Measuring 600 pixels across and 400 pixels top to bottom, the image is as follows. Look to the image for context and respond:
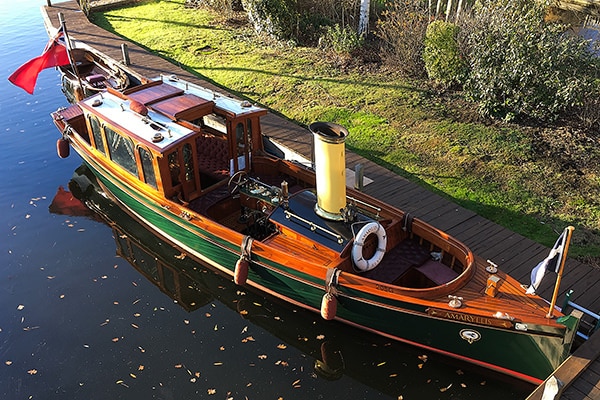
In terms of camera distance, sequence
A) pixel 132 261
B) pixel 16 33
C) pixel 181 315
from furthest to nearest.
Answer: pixel 16 33, pixel 132 261, pixel 181 315

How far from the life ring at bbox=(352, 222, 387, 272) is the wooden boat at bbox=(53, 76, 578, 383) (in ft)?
0.06

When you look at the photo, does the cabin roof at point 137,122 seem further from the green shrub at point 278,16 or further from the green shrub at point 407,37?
the green shrub at point 278,16

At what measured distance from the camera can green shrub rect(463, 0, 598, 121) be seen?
1277cm

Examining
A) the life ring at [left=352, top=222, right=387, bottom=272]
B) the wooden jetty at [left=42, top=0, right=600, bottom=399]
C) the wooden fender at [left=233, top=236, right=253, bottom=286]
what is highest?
the life ring at [left=352, top=222, right=387, bottom=272]

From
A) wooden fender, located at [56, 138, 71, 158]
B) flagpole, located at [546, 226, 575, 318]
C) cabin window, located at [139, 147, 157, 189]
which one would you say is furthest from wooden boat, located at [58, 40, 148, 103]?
flagpole, located at [546, 226, 575, 318]

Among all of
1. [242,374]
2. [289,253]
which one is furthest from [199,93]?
[242,374]

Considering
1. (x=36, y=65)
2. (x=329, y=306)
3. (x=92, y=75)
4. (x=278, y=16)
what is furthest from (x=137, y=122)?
(x=278, y=16)

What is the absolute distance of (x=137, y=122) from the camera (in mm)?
10094

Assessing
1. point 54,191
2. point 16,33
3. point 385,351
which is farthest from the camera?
point 16,33

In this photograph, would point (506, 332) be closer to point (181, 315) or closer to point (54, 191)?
point (181, 315)

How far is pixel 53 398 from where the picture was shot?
7930mm

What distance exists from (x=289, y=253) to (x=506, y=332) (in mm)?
3507

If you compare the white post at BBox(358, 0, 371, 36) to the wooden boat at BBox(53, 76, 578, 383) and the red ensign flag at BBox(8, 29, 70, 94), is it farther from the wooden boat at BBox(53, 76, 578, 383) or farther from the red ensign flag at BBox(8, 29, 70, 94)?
the red ensign flag at BBox(8, 29, 70, 94)

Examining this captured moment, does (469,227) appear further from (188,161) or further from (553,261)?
(188,161)
